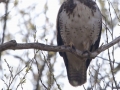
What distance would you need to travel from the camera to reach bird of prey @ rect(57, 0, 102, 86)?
620 cm

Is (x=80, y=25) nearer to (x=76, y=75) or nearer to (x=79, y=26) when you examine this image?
(x=79, y=26)

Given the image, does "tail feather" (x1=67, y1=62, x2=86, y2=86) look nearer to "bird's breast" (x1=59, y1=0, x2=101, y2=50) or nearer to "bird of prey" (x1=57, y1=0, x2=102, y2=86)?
"bird of prey" (x1=57, y1=0, x2=102, y2=86)

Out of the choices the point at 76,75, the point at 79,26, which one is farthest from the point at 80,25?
the point at 76,75

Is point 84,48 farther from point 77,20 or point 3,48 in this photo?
point 3,48

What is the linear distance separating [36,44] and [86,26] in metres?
1.91

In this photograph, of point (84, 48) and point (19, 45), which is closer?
point (19, 45)

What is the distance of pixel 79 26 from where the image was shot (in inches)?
245

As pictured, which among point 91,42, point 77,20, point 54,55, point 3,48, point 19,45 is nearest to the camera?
point 3,48

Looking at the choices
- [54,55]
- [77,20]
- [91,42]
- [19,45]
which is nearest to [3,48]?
[19,45]

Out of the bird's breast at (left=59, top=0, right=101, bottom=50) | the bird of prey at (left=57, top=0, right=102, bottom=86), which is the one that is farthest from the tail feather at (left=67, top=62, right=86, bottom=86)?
the bird's breast at (left=59, top=0, right=101, bottom=50)

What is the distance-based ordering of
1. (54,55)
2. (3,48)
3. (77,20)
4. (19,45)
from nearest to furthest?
(3,48) < (19,45) < (77,20) < (54,55)

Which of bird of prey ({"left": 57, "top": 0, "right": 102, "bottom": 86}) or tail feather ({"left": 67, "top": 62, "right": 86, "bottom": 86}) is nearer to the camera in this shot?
bird of prey ({"left": 57, "top": 0, "right": 102, "bottom": 86})

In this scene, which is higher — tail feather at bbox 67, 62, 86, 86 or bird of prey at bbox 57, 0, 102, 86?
bird of prey at bbox 57, 0, 102, 86

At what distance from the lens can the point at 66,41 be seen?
6.52 metres
